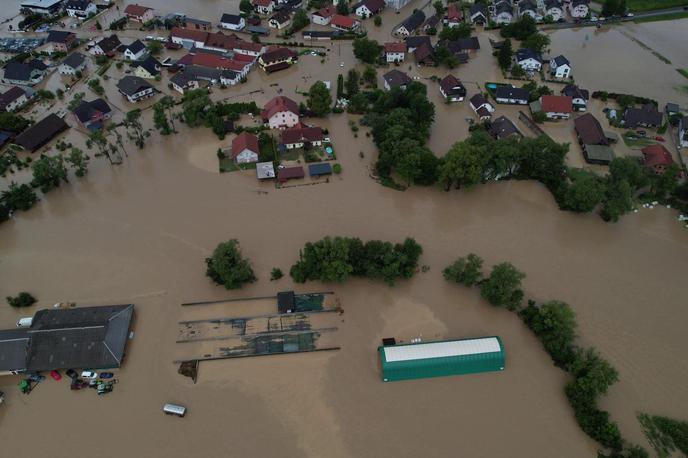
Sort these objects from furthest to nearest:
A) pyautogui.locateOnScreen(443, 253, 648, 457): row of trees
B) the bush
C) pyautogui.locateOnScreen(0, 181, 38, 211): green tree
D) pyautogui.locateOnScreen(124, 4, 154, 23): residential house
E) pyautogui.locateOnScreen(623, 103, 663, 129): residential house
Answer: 1. pyautogui.locateOnScreen(124, 4, 154, 23): residential house
2. pyautogui.locateOnScreen(623, 103, 663, 129): residential house
3. pyautogui.locateOnScreen(0, 181, 38, 211): green tree
4. the bush
5. pyautogui.locateOnScreen(443, 253, 648, 457): row of trees

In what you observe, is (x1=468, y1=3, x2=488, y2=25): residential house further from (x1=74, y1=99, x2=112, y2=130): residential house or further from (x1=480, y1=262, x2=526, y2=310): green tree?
(x1=74, y1=99, x2=112, y2=130): residential house

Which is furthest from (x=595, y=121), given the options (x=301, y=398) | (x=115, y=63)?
(x=115, y=63)

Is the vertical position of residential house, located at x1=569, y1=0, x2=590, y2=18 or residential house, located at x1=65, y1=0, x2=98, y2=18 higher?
residential house, located at x1=65, y1=0, x2=98, y2=18

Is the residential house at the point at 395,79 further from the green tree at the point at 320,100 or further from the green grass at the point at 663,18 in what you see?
the green grass at the point at 663,18

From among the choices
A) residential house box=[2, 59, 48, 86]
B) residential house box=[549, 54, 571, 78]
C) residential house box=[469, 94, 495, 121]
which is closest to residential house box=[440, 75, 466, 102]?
residential house box=[469, 94, 495, 121]

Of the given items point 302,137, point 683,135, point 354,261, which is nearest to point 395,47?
point 302,137

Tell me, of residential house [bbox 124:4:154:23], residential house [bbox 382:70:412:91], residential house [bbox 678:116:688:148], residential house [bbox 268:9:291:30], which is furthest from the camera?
residential house [bbox 124:4:154:23]

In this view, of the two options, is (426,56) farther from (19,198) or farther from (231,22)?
(19,198)
